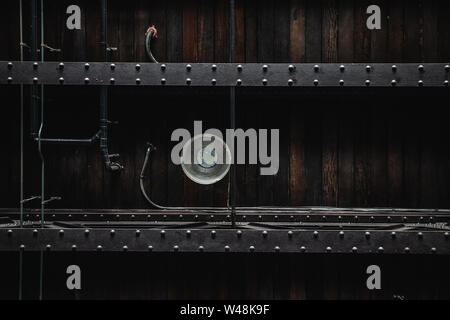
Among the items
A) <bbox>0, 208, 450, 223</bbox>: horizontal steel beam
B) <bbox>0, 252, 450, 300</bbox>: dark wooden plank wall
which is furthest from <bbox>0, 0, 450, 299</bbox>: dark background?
<bbox>0, 208, 450, 223</bbox>: horizontal steel beam

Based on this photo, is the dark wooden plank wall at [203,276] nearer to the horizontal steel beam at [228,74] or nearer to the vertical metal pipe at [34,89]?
the vertical metal pipe at [34,89]

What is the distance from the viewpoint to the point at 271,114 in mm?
3203

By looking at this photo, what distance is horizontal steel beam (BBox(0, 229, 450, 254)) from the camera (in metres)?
2.53

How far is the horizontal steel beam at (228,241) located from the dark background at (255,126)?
635mm

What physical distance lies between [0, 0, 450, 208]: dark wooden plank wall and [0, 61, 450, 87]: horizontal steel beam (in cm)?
44

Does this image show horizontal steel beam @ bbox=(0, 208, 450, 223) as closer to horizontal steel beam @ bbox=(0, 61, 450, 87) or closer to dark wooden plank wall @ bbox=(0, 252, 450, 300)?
dark wooden plank wall @ bbox=(0, 252, 450, 300)

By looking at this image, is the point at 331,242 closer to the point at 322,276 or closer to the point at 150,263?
the point at 322,276

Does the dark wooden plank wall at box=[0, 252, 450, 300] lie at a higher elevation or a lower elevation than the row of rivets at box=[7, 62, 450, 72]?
lower

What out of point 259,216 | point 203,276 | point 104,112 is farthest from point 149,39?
point 203,276

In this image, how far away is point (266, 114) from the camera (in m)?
3.21

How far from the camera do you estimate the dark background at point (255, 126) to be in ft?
10.3

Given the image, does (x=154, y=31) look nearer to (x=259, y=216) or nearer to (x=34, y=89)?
(x=34, y=89)

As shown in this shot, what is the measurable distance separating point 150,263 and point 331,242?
1672 mm

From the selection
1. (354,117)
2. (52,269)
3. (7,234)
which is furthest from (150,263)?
(354,117)
